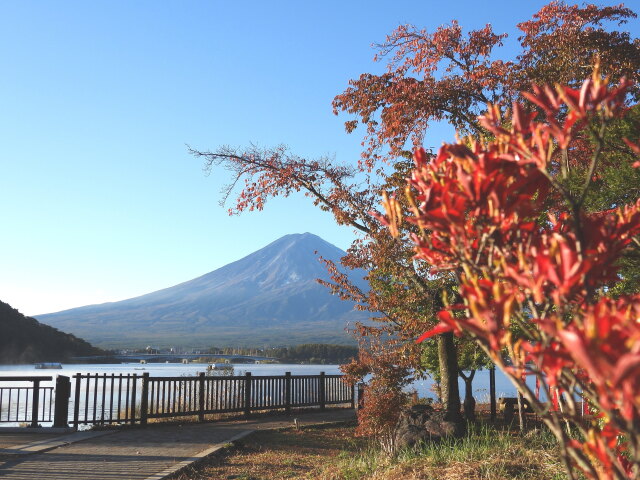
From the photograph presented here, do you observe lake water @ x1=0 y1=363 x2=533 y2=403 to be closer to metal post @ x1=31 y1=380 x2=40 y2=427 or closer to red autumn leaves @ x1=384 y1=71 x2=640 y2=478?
metal post @ x1=31 y1=380 x2=40 y2=427

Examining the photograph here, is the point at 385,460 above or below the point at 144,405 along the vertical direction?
below

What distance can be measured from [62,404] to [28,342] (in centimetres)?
4696

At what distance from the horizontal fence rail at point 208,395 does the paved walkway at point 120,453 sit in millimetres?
738

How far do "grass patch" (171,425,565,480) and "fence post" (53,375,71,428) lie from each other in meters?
3.88

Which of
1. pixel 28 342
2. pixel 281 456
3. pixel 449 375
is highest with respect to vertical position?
pixel 28 342

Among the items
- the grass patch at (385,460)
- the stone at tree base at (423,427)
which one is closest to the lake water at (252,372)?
the grass patch at (385,460)

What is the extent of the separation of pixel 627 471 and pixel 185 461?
258 inches

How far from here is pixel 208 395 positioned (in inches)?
562

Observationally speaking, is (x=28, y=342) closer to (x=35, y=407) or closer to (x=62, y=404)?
(x=35, y=407)

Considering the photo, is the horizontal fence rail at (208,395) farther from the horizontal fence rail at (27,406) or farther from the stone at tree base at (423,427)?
the stone at tree base at (423,427)

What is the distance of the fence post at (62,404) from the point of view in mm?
11547

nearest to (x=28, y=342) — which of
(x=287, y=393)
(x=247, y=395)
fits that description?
(x=287, y=393)

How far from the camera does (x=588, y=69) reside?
10148 millimetres

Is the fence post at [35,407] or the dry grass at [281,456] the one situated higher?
the fence post at [35,407]
